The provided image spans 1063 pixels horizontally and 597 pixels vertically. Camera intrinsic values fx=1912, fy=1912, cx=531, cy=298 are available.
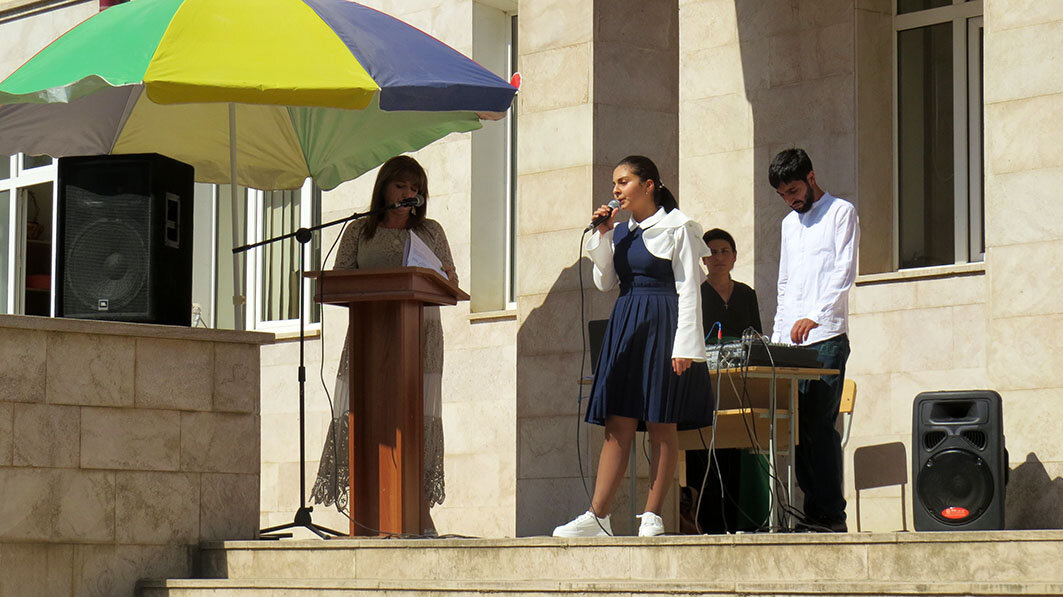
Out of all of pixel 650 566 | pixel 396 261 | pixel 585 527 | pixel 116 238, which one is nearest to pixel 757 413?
pixel 585 527

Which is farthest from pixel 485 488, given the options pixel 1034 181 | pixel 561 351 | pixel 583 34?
pixel 1034 181

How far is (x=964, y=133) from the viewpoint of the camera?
11.8 meters

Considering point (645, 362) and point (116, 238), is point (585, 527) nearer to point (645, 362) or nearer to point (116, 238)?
point (645, 362)

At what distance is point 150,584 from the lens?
9508mm

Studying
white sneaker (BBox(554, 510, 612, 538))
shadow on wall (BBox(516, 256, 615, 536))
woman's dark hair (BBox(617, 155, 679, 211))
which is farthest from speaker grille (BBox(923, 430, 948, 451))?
shadow on wall (BBox(516, 256, 615, 536))

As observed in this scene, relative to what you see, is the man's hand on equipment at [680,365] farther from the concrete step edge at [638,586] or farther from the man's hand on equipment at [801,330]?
the concrete step edge at [638,586]

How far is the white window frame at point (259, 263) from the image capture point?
1525cm

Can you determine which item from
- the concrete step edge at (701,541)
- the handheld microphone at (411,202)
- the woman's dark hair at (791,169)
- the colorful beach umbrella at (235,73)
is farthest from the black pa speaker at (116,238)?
the woman's dark hair at (791,169)

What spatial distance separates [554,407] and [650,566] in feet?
9.31

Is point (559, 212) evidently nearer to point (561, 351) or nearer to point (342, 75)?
point (561, 351)

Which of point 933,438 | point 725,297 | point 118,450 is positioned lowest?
point 118,450

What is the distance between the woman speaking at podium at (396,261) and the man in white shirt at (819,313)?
186 centimetres

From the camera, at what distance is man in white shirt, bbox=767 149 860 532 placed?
30.2 ft

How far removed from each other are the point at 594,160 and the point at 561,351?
3.59ft
